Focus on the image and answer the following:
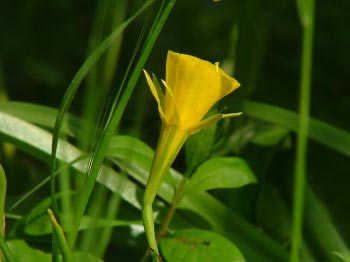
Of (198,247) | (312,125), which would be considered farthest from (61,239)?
(312,125)

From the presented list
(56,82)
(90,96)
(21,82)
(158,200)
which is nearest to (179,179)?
(158,200)

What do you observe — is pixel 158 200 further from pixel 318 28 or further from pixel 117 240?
pixel 318 28

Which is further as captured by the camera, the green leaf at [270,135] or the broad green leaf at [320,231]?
the green leaf at [270,135]

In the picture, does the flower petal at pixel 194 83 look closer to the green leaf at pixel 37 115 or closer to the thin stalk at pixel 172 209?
the thin stalk at pixel 172 209

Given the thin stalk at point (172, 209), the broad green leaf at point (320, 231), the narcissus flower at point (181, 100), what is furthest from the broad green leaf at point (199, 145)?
the broad green leaf at point (320, 231)

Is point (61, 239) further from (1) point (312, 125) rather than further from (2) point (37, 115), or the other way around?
(1) point (312, 125)

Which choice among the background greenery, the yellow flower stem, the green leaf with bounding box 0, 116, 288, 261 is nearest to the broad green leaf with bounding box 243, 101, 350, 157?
the background greenery

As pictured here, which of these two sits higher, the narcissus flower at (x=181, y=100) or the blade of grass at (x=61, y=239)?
the narcissus flower at (x=181, y=100)

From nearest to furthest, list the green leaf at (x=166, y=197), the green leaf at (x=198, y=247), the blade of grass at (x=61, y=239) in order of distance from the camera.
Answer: the blade of grass at (x=61, y=239)
the green leaf at (x=198, y=247)
the green leaf at (x=166, y=197)
